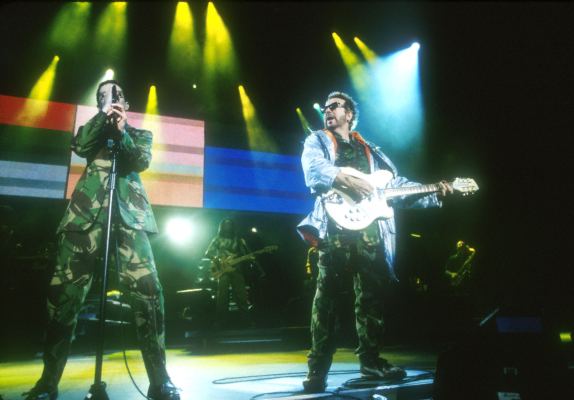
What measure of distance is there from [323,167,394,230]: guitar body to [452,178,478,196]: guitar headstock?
86 cm

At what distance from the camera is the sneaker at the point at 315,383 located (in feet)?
9.50

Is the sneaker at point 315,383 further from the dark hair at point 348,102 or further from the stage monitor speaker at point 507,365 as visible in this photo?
the dark hair at point 348,102

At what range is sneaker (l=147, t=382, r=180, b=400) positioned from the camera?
2.49 m

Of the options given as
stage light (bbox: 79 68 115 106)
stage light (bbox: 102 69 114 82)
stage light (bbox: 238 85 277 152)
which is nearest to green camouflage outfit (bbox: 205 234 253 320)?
stage light (bbox: 238 85 277 152)

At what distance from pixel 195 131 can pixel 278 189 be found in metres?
2.35

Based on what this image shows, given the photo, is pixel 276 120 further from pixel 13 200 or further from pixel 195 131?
pixel 13 200

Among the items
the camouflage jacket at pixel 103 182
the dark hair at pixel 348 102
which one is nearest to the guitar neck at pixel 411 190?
the dark hair at pixel 348 102

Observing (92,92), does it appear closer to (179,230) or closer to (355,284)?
(179,230)

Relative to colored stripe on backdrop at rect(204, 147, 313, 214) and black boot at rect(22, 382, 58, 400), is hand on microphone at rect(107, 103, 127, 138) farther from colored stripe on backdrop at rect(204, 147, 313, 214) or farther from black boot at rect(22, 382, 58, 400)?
colored stripe on backdrop at rect(204, 147, 313, 214)

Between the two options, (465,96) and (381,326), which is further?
(465,96)

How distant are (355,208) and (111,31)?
329 inches

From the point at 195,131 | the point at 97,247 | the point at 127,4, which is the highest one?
the point at 127,4

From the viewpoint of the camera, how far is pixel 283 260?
12.3m

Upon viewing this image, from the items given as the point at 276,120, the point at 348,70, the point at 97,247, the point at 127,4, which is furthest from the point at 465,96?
the point at 97,247
